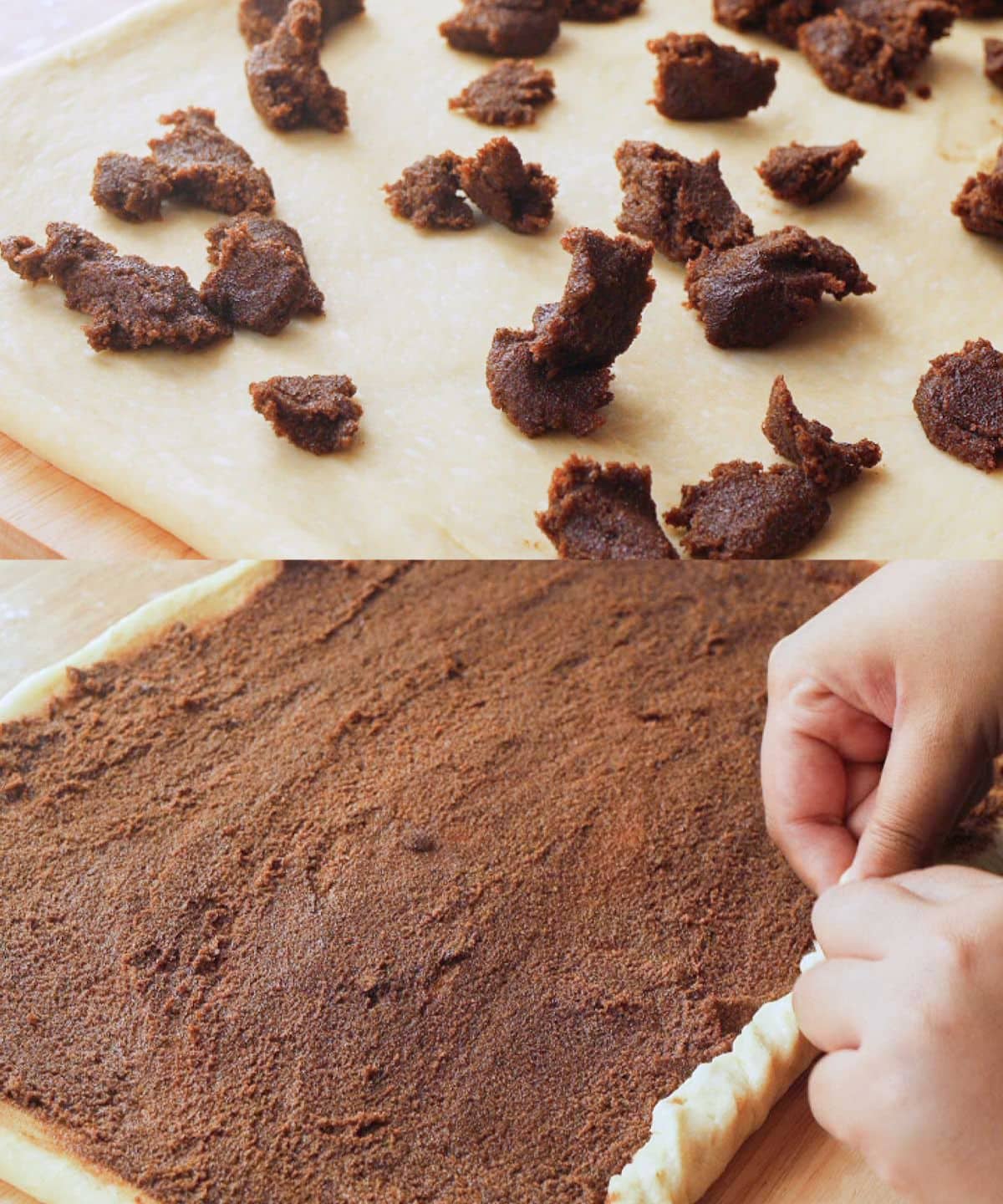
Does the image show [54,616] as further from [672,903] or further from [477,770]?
[672,903]

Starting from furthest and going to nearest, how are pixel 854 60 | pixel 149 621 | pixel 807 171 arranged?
1. pixel 854 60
2. pixel 807 171
3. pixel 149 621

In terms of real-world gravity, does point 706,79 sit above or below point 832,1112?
above

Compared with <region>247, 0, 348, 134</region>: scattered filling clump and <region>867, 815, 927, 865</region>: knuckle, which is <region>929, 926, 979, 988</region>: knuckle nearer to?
<region>867, 815, 927, 865</region>: knuckle

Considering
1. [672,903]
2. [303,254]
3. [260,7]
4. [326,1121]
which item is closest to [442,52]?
[260,7]

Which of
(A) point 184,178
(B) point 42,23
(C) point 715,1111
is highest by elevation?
(B) point 42,23

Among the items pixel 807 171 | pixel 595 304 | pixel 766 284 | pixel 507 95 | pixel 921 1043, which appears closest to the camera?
pixel 921 1043

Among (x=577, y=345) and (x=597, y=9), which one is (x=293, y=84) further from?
(x=577, y=345)

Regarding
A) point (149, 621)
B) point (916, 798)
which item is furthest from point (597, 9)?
point (916, 798)
